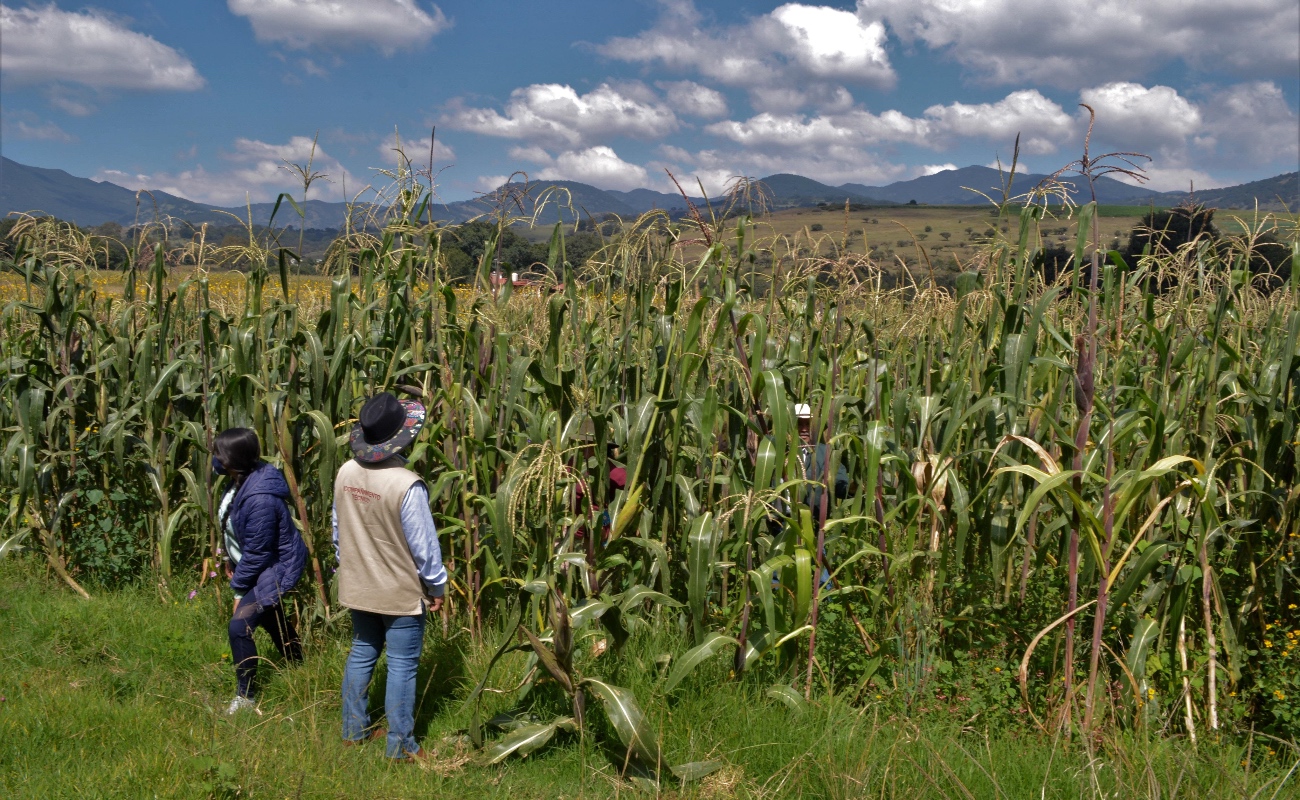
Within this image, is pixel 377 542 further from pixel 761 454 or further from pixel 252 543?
pixel 761 454

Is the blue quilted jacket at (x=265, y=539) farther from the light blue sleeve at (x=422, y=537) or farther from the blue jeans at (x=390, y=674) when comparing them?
the light blue sleeve at (x=422, y=537)

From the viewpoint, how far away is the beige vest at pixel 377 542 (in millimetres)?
3529

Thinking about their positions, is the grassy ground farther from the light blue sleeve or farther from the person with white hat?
the person with white hat

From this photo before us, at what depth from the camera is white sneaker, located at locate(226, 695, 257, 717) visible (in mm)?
3871

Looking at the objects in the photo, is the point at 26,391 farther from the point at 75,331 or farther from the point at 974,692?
the point at 974,692

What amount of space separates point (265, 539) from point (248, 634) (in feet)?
1.52

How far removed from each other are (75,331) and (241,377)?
202 cm

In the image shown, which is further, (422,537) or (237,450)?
(237,450)

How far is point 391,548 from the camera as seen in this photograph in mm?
3572

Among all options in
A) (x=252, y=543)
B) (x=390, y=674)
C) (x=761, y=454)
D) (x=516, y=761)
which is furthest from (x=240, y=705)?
(x=761, y=454)

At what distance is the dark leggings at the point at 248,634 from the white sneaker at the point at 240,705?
0.06 m

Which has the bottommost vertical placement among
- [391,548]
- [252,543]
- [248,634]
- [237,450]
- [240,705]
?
[240,705]

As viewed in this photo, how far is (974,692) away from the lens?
3.45 meters

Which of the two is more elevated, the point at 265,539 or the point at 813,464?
the point at 813,464
